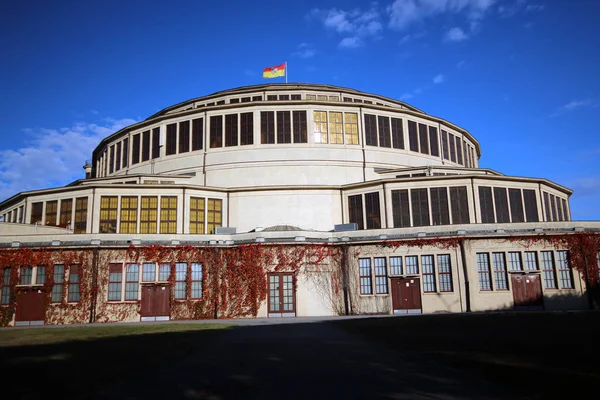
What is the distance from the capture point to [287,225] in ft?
141

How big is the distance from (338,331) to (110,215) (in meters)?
26.3

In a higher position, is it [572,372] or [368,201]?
[368,201]

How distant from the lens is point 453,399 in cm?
904

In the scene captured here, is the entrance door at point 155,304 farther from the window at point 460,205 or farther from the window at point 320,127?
the window at point 460,205

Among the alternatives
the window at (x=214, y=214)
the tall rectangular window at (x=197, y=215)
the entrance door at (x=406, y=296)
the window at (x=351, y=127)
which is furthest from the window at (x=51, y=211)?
the entrance door at (x=406, y=296)

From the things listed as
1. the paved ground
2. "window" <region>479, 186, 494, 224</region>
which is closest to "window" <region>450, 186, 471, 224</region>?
"window" <region>479, 186, 494, 224</region>

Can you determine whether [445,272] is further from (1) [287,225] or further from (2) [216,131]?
(2) [216,131]

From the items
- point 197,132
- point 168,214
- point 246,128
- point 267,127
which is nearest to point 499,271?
point 267,127

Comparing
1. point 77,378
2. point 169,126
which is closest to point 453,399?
point 77,378

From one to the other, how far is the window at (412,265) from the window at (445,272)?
1616 mm

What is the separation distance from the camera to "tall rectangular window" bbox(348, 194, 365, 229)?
4344 cm

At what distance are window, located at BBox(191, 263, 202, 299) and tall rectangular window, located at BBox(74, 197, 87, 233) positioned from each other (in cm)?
1123

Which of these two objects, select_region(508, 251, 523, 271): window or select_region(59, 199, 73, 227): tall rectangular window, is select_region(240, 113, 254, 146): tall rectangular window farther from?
select_region(508, 251, 523, 271): window

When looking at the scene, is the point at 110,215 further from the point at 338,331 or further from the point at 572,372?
the point at 572,372
